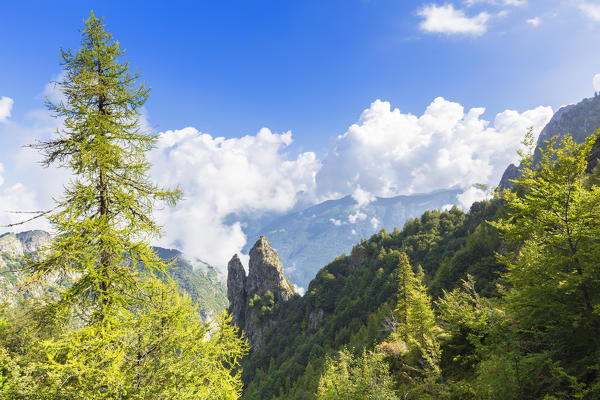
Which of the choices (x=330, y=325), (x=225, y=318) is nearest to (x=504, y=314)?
(x=225, y=318)

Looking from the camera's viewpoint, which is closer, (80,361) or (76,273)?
(80,361)

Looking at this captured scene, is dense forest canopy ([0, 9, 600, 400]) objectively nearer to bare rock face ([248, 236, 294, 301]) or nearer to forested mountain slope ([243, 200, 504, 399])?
forested mountain slope ([243, 200, 504, 399])

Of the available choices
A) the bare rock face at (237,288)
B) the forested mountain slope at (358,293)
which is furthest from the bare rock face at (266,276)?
the forested mountain slope at (358,293)

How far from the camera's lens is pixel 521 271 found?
11469 millimetres

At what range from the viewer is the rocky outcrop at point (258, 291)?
153625mm

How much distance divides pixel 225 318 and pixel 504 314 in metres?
16.7

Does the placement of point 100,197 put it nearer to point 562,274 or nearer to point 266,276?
point 562,274

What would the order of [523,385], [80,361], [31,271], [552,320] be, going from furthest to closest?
[552,320] < [523,385] < [31,271] < [80,361]

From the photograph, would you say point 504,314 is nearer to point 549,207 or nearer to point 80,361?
point 549,207

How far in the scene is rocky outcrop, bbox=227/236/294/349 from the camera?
15362 cm

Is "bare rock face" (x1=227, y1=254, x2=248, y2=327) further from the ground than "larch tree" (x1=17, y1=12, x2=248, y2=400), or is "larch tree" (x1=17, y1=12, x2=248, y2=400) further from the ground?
"larch tree" (x1=17, y1=12, x2=248, y2=400)

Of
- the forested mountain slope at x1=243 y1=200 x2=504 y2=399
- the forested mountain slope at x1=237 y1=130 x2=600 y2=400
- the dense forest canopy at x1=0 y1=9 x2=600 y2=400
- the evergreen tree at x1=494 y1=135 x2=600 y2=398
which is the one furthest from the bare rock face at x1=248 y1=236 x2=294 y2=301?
the evergreen tree at x1=494 y1=135 x2=600 y2=398

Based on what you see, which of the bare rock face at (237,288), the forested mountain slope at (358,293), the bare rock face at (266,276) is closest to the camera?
the forested mountain slope at (358,293)

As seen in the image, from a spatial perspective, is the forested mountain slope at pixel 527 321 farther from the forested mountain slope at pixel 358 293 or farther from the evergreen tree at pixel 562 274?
the forested mountain slope at pixel 358 293
